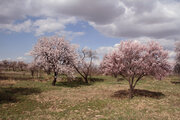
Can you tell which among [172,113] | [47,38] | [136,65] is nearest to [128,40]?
[136,65]

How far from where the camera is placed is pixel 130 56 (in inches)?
607

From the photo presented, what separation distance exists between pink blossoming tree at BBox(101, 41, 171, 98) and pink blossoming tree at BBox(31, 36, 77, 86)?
1154 cm

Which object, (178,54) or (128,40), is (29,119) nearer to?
(128,40)

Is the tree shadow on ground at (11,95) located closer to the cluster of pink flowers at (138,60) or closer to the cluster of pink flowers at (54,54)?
the cluster of pink flowers at (54,54)

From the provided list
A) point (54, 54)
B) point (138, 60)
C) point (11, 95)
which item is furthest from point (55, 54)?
point (138, 60)

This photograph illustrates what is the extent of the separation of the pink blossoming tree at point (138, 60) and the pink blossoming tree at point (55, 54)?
11.5m

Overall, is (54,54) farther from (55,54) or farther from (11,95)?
(11,95)

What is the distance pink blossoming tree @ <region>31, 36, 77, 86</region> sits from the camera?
81.1 feet

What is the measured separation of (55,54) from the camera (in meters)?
24.6

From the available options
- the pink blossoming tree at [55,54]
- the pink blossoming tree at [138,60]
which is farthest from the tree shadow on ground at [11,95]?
the pink blossoming tree at [138,60]

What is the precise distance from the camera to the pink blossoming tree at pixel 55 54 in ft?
81.1

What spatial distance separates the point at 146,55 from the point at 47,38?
18.0 metres

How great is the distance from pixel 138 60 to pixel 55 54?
47.7 feet

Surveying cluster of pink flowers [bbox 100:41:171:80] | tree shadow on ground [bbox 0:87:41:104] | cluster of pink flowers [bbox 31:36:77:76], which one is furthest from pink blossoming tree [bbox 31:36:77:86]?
cluster of pink flowers [bbox 100:41:171:80]
